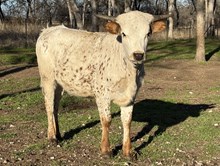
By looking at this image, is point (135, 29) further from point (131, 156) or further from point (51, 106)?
point (51, 106)

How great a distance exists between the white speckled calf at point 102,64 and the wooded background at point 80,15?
15.6 metres

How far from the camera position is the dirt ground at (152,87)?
7754mm

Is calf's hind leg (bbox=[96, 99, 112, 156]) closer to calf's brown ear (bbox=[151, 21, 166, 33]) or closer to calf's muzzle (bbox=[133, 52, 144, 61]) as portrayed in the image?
calf's muzzle (bbox=[133, 52, 144, 61])

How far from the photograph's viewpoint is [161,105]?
12516mm

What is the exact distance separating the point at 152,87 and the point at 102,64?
8365 mm

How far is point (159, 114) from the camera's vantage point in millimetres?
11297

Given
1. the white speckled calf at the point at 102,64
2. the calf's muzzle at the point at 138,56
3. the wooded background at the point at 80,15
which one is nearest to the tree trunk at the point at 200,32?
the wooded background at the point at 80,15

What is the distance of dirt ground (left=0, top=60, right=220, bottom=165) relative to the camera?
7754mm

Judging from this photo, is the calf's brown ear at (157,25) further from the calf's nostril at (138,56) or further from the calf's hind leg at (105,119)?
the calf's hind leg at (105,119)

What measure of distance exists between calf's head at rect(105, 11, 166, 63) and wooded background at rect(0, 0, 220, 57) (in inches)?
652

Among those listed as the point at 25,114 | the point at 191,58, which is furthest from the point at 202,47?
the point at 25,114

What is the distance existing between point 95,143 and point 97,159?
948 mm

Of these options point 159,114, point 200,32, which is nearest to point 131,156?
point 159,114

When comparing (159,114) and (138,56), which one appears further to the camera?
(159,114)
